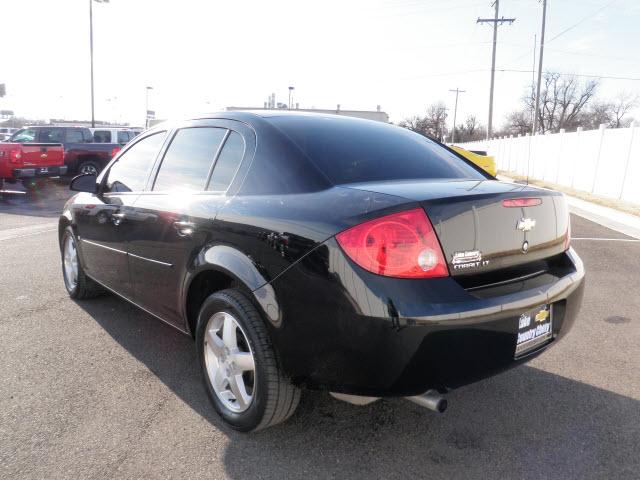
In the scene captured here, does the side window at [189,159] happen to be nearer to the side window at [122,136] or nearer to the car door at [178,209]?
the car door at [178,209]

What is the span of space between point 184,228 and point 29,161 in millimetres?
13507

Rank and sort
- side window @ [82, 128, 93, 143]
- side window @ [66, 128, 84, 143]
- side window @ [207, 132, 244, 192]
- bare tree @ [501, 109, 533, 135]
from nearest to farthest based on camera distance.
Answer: side window @ [207, 132, 244, 192] < side window @ [66, 128, 84, 143] < side window @ [82, 128, 93, 143] < bare tree @ [501, 109, 533, 135]

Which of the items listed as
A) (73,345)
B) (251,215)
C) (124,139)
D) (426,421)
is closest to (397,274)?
(251,215)

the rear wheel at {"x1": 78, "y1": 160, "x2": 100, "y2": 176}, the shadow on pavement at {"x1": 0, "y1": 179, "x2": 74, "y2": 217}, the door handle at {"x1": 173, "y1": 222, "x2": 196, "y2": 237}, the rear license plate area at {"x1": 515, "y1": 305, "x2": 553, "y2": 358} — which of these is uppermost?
the door handle at {"x1": 173, "y1": 222, "x2": 196, "y2": 237}

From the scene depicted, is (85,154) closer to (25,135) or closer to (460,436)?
(25,135)

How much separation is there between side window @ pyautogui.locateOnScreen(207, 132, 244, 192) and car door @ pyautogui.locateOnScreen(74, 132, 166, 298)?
844 millimetres

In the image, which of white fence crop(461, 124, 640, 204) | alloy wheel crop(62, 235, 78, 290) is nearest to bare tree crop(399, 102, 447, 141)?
white fence crop(461, 124, 640, 204)

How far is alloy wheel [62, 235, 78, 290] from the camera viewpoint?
15.5 feet

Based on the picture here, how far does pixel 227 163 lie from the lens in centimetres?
289

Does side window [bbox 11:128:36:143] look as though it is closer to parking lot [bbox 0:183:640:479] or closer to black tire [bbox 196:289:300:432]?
parking lot [bbox 0:183:640:479]

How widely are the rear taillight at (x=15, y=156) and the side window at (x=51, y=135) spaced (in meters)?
4.52

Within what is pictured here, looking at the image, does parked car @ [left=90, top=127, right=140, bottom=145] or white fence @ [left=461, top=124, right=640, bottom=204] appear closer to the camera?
white fence @ [left=461, top=124, right=640, bottom=204]

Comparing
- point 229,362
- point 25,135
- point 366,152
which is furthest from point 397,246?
point 25,135

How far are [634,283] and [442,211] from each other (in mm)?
4685
